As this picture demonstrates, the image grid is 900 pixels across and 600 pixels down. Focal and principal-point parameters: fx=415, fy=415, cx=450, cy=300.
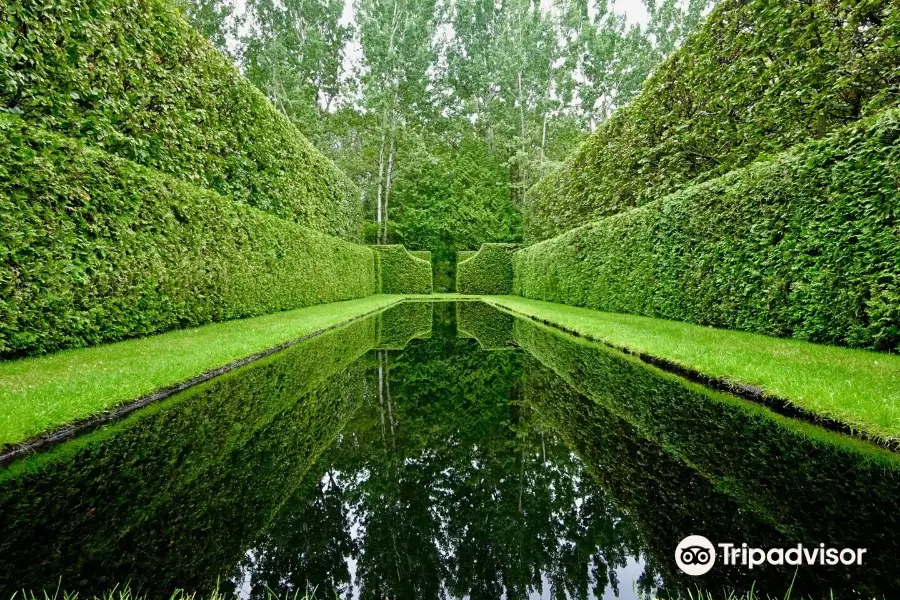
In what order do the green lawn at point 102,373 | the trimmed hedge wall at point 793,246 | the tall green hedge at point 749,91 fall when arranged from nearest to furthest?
the green lawn at point 102,373, the trimmed hedge wall at point 793,246, the tall green hedge at point 749,91

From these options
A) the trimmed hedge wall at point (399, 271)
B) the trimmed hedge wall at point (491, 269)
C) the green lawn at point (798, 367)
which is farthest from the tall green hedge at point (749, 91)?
the trimmed hedge wall at point (399, 271)

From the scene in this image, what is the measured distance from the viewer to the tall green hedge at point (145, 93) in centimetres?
514

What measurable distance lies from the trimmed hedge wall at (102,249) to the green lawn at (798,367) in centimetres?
720

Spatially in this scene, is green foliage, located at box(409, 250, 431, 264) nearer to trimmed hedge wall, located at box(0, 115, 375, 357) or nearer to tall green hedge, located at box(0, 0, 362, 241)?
tall green hedge, located at box(0, 0, 362, 241)

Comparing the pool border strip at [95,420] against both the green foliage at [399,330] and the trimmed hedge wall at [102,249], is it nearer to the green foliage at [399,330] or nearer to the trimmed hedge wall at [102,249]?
the trimmed hedge wall at [102,249]

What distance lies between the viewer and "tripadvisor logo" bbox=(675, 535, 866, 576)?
169cm

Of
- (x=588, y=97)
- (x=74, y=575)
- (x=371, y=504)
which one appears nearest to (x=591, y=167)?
(x=371, y=504)

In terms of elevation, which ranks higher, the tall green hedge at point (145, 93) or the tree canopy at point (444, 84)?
the tree canopy at point (444, 84)

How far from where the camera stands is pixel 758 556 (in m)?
1.73

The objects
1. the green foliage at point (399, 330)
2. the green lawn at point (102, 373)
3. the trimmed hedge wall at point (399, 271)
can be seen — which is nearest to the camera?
the green lawn at point (102, 373)

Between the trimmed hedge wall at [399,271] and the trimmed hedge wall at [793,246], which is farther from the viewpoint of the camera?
the trimmed hedge wall at [399,271]

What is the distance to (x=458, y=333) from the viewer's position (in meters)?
8.76

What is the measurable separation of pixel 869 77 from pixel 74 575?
28.9 ft

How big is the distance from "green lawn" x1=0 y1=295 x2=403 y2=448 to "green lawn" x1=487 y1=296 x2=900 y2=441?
531 cm
